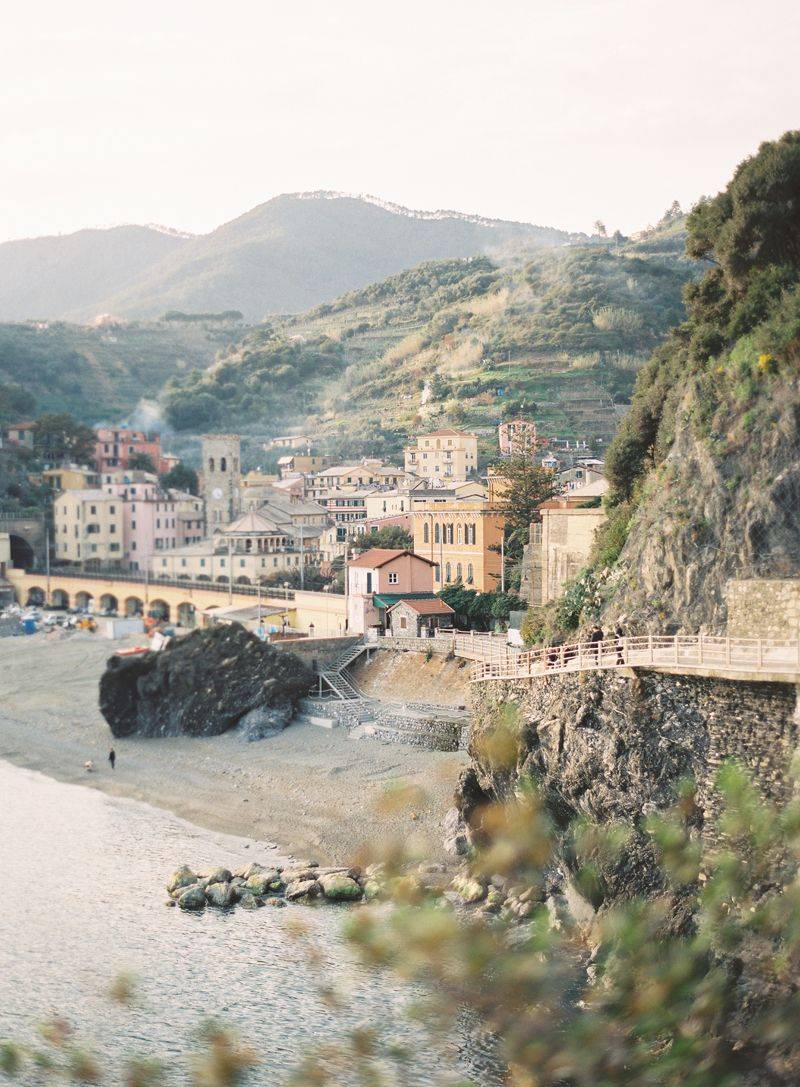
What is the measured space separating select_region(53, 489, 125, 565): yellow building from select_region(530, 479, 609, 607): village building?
5942 cm

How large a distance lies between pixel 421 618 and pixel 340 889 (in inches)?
936

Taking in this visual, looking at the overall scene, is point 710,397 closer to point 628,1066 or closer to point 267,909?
point 267,909

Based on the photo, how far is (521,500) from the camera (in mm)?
56500

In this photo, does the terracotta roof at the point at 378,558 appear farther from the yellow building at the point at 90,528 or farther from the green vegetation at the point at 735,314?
the yellow building at the point at 90,528

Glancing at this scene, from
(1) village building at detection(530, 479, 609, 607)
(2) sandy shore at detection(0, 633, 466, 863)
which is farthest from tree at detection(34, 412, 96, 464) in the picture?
(1) village building at detection(530, 479, 609, 607)

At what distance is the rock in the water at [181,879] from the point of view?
30.4 metres

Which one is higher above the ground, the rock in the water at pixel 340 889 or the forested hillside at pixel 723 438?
the forested hillside at pixel 723 438

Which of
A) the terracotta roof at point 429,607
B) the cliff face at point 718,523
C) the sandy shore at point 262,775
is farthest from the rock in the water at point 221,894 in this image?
the terracotta roof at point 429,607

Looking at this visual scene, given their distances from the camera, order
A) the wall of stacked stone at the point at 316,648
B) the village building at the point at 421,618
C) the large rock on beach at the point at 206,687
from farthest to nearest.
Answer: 1. the village building at the point at 421,618
2. the wall of stacked stone at the point at 316,648
3. the large rock on beach at the point at 206,687

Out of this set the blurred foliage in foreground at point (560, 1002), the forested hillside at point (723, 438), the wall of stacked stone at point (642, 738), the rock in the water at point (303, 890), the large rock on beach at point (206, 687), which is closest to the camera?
the blurred foliage in foreground at point (560, 1002)

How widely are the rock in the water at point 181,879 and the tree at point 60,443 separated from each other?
92633 millimetres

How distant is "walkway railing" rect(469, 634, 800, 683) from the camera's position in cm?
2034

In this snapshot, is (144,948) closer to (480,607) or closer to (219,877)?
(219,877)

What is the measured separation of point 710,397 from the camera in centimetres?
3050
